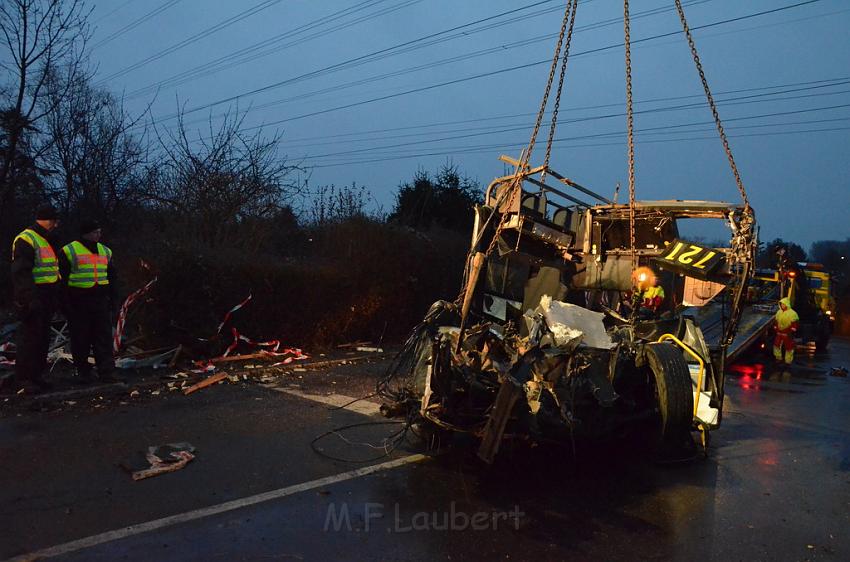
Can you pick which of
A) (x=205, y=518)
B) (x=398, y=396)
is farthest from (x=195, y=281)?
(x=205, y=518)

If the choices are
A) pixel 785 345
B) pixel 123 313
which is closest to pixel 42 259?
pixel 123 313

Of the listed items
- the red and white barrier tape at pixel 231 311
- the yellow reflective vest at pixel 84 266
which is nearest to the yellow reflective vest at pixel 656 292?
the red and white barrier tape at pixel 231 311

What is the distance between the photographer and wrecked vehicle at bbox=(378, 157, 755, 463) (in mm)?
4758

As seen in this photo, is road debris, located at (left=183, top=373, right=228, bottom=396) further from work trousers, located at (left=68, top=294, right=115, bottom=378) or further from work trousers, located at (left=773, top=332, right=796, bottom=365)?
work trousers, located at (left=773, top=332, right=796, bottom=365)

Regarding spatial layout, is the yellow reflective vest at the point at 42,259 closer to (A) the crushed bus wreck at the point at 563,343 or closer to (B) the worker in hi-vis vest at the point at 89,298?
(B) the worker in hi-vis vest at the point at 89,298

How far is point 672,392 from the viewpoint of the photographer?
5102 millimetres

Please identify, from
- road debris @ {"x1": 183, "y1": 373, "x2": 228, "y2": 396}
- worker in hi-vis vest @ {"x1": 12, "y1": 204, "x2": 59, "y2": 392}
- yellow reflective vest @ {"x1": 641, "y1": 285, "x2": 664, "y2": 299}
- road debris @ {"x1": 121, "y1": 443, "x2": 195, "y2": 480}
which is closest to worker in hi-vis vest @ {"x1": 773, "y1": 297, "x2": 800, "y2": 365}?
yellow reflective vest @ {"x1": 641, "y1": 285, "x2": 664, "y2": 299}

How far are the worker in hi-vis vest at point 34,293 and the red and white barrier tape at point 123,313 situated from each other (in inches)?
63.7

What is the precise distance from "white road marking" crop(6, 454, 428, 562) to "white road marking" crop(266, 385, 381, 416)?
1.76m

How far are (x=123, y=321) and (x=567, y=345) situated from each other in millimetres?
6450

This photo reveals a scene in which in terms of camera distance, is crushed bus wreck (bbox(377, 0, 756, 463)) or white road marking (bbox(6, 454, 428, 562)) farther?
crushed bus wreck (bbox(377, 0, 756, 463))

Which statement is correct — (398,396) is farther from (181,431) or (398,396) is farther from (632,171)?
(632,171)

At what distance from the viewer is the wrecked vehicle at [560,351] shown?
4.76 meters

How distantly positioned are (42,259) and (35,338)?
861 millimetres
